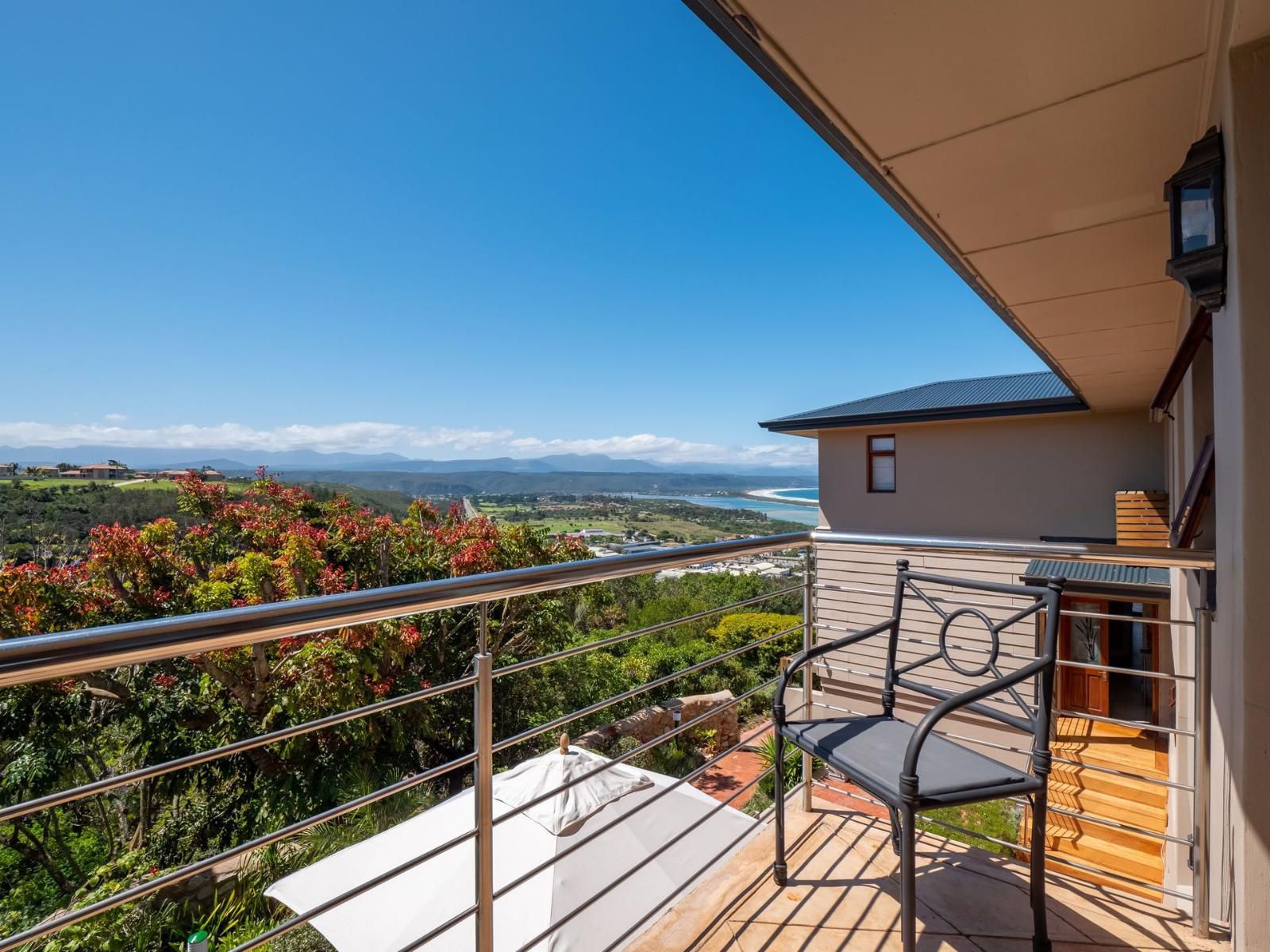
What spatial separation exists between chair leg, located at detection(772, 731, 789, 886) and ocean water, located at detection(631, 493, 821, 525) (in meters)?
7.52

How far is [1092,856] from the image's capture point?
5.92m

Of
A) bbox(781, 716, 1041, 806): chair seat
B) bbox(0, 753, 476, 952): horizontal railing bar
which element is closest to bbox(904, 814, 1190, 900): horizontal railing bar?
bbox(781, 716, 1041, 806): chair seat

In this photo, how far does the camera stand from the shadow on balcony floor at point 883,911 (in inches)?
67.4

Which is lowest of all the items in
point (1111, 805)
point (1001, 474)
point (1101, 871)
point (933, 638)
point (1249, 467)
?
point (1111, 805)

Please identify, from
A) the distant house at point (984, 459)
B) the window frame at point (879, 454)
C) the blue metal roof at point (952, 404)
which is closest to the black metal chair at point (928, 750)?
the blue metal roof at point (952, 404)

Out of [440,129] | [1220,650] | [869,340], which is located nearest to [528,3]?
[440,129]

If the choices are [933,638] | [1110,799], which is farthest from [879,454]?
[1110,799]

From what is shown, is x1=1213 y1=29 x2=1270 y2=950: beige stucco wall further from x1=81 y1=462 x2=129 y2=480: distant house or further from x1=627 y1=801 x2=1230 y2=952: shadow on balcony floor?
x1=81 y1=462 x2=129 y2=480: distant house

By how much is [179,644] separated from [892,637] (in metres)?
2.01

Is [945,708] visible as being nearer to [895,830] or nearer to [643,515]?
[895,830]

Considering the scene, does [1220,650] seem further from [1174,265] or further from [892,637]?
[1174,265]

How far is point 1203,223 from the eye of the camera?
142 centimetres

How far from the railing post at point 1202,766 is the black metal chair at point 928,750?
1.62ft

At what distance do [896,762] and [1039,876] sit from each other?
0.47 m
